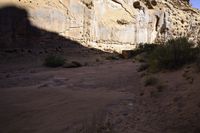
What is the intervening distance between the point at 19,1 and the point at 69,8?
4.01m

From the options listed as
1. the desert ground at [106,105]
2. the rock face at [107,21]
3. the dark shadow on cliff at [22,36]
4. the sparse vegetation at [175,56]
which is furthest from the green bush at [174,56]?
the dark shadow on cliff at [22,36]

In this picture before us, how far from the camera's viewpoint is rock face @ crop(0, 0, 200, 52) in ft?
65.8

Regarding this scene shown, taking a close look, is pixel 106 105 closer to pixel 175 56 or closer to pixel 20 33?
pixel 175 56

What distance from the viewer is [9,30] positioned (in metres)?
19.1

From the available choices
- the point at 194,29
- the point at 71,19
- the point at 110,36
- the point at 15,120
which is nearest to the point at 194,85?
the point at 15,120

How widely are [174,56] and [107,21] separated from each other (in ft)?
53.1

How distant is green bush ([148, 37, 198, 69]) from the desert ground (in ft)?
1.65

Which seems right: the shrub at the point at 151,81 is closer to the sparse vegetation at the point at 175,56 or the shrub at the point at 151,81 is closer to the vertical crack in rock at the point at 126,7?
the sparse vegetation at the point at 175,56

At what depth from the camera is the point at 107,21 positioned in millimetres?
26406

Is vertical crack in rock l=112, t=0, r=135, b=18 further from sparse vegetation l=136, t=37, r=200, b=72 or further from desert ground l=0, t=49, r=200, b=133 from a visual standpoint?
desert ground l=0, t=49, r=200, b=133

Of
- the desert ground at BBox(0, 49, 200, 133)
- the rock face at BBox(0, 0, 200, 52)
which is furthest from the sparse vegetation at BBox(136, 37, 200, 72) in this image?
the rock face at BBox(0, 0, 200, 52)

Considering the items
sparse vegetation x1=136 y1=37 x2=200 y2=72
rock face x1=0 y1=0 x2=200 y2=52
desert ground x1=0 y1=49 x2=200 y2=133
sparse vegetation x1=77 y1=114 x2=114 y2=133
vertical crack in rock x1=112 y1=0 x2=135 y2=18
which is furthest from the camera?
vertical crack in rock x1=112 y1=0 x2=135 y2=18

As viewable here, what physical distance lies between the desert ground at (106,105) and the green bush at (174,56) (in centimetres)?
50

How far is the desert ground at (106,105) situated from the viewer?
6344 mm
